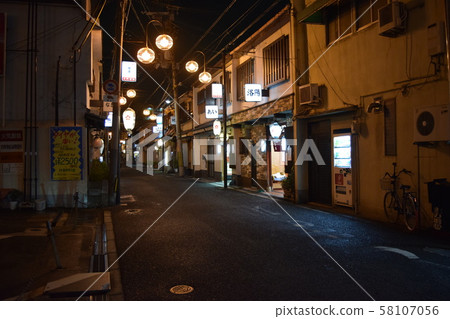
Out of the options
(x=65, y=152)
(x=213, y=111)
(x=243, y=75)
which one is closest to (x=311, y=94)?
(x=243, y=75)

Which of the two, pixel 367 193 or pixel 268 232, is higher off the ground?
pixel 367 193

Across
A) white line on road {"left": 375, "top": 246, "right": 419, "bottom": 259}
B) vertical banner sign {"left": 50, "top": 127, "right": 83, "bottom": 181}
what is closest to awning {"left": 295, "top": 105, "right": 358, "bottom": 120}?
white line on road {"left": 375, "top": 246, "right": 419, "bottom": 259}

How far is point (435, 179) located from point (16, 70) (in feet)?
50.5

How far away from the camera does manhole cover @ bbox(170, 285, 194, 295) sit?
573cm

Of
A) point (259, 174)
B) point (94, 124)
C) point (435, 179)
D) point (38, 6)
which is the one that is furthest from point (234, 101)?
point (435, 179)

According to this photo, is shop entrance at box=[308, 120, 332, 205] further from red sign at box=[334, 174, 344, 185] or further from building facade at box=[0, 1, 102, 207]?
building facade at box=[0, 1, 102, 207]

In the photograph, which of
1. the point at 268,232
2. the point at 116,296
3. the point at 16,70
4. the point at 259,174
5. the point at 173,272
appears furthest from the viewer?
the point at 259,174

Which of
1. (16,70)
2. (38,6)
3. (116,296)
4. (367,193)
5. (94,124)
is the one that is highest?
(38,6)

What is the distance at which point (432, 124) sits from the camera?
9.55 m

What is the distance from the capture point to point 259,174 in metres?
22.3

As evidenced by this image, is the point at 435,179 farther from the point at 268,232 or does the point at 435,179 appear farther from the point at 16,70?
the point at 16,70

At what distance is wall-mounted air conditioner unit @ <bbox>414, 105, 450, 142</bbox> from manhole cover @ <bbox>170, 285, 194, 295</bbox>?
757 cm

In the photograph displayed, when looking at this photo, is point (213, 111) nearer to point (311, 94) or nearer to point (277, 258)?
point (311, 94)

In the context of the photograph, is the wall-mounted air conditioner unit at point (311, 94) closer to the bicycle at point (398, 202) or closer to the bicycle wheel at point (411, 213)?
the bicycle at point (398, 202)
